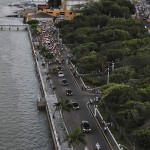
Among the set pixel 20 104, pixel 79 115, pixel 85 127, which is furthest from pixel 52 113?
pixel 20 104

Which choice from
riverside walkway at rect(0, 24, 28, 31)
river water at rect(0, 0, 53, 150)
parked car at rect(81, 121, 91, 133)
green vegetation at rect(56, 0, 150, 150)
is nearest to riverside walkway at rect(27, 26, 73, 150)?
river water at rect(0, 0, 53, 150)

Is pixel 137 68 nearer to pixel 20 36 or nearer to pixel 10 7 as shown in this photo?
pixel 20 36

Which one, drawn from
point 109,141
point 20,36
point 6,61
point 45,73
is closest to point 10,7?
point 20,36

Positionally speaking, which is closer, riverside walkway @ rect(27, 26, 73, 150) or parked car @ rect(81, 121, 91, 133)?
riverside walkway @ rect(27, 26, 73, 150)

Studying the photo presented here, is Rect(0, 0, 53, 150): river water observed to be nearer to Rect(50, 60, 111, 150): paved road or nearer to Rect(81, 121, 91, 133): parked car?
Rect(50, 60, 111, 150): paved road

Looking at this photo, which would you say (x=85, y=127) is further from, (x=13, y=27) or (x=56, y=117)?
(x=13, y=27)

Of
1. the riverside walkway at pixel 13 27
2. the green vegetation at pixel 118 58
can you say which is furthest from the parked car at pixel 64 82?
the riverside walkway at pixel 13 27
